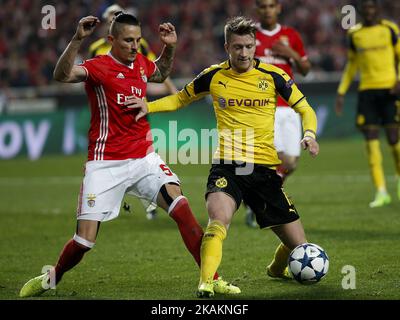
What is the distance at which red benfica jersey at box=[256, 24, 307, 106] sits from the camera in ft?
37.2

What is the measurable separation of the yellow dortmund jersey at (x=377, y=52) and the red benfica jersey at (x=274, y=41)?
1809 millimetres

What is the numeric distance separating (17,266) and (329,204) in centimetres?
559

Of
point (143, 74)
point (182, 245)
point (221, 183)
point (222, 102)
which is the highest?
point (143, 74)


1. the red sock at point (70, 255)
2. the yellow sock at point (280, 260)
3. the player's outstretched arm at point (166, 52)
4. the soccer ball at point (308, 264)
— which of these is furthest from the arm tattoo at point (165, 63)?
the soccer ball at point (308, 264)

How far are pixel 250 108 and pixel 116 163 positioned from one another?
4.00 ft

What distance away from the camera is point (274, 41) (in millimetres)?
11430

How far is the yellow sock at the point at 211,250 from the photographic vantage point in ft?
22.8

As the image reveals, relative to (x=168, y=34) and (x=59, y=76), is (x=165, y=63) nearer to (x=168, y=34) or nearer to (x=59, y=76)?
(x=168, y=34)

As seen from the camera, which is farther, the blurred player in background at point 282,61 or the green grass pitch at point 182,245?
the blurred player in background at point 282,61

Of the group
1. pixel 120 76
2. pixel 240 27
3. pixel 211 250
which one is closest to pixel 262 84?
pixel 240 27

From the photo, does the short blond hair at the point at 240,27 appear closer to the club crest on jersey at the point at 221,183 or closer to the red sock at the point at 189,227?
the club crest on jersey at the point at 221,183
